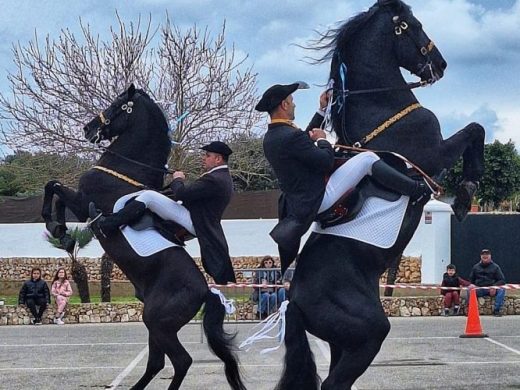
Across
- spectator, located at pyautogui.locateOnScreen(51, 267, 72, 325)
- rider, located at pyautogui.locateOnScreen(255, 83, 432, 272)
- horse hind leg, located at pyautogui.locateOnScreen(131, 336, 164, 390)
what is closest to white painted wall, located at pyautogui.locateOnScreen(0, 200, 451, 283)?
spectator, located at pyautogui.locateOnScreen(51, 267, 72, 325)

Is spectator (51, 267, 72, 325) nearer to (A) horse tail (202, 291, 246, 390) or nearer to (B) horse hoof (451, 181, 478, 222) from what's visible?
(A) horse tail (202, 291, 246, 390)

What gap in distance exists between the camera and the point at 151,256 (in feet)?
19.5

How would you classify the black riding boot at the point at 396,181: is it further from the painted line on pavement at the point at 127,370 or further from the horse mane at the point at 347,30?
the painted line on pavement at the point at 127,370

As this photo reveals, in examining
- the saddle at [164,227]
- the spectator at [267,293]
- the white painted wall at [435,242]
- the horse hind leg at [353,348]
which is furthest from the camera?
the white painted wall at [435,242]

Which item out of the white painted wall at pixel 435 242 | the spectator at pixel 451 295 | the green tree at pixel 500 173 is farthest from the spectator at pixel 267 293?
the green tree at pixel 500 173

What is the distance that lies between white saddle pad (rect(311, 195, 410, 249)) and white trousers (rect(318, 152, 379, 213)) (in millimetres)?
144

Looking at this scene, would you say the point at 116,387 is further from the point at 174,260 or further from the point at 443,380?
the point at 443,380

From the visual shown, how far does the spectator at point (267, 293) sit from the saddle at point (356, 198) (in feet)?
28.2

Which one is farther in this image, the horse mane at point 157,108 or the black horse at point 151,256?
the horse mane at point 157,108

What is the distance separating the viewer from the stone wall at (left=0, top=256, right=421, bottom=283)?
19.2 m

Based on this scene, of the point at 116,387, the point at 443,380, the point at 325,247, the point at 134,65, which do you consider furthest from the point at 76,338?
the point at 134,65

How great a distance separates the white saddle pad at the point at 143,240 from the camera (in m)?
5.94

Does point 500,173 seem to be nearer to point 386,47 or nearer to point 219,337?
point 219,337

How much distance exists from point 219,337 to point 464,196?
2.26 metres
